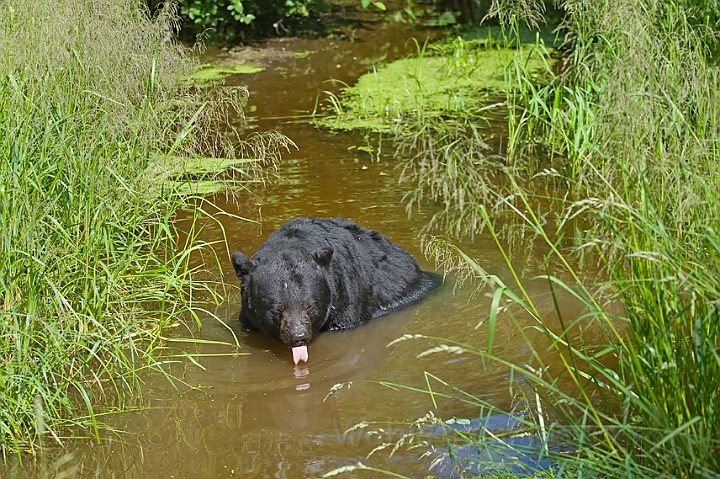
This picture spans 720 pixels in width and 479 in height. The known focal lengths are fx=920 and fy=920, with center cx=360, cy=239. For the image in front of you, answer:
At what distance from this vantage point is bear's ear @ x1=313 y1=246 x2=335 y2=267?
5418 mm

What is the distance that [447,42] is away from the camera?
40.3 ft

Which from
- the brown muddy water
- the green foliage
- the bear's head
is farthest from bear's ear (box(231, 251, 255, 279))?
the green foliage

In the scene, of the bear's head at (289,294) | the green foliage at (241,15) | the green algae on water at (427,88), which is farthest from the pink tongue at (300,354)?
the green foliage at (241,15)

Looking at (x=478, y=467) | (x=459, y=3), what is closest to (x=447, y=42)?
(x=459, y=3)

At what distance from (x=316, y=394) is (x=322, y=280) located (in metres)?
0.96

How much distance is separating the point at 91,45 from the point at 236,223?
2.46m

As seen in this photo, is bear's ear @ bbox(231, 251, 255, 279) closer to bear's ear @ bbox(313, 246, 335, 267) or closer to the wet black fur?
the wet black fur

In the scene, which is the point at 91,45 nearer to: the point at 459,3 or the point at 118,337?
the point at 118,337

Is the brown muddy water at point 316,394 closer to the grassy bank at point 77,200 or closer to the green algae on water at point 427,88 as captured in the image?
the grassy bank at point 77,200

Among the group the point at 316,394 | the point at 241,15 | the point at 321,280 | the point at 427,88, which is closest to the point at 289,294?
the point at 321,280

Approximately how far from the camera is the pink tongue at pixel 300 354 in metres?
5.02

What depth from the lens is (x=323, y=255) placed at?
543cm

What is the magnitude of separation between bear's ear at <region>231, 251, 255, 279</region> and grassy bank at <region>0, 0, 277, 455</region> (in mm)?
390

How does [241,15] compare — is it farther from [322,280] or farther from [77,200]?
[77,200]
